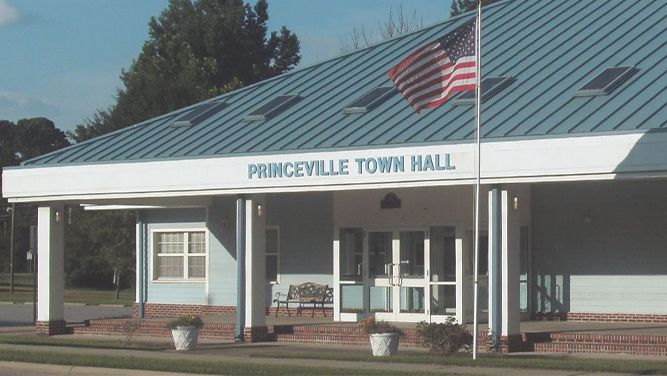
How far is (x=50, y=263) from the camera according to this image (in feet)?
90.6

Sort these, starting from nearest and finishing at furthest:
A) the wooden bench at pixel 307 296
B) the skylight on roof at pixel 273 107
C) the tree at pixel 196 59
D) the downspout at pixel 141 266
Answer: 1. the skylight on roof at pixel 273 107
2. the wooden bench at pixel 307 296
3. the downspout at pixel 141 266
4. the tree at pixel 196 59

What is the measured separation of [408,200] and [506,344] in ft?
20.6

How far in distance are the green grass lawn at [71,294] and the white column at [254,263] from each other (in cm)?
2520

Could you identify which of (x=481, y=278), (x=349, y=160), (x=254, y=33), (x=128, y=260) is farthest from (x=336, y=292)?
(x=254, y=33)

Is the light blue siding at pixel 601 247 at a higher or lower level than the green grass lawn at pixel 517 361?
higher

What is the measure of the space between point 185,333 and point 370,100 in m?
6.61

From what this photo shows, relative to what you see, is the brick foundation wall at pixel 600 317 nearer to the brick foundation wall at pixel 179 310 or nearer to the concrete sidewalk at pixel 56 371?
the brick foundation wall at pixel 179 310

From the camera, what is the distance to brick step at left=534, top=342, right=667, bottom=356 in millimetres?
20478

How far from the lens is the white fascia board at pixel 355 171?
20.1 meters


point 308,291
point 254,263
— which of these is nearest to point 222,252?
point 308,291

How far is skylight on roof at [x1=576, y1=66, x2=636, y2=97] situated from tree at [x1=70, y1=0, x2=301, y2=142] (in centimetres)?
3658

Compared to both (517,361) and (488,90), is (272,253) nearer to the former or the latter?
(488,90)

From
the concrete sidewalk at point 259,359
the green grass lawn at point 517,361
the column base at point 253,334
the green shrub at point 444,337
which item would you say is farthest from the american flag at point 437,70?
the column base at point 253,334

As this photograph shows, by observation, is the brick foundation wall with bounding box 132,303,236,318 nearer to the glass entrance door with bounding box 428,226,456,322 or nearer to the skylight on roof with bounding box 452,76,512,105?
the glass entrance door with bounding box 428,226,456,322
